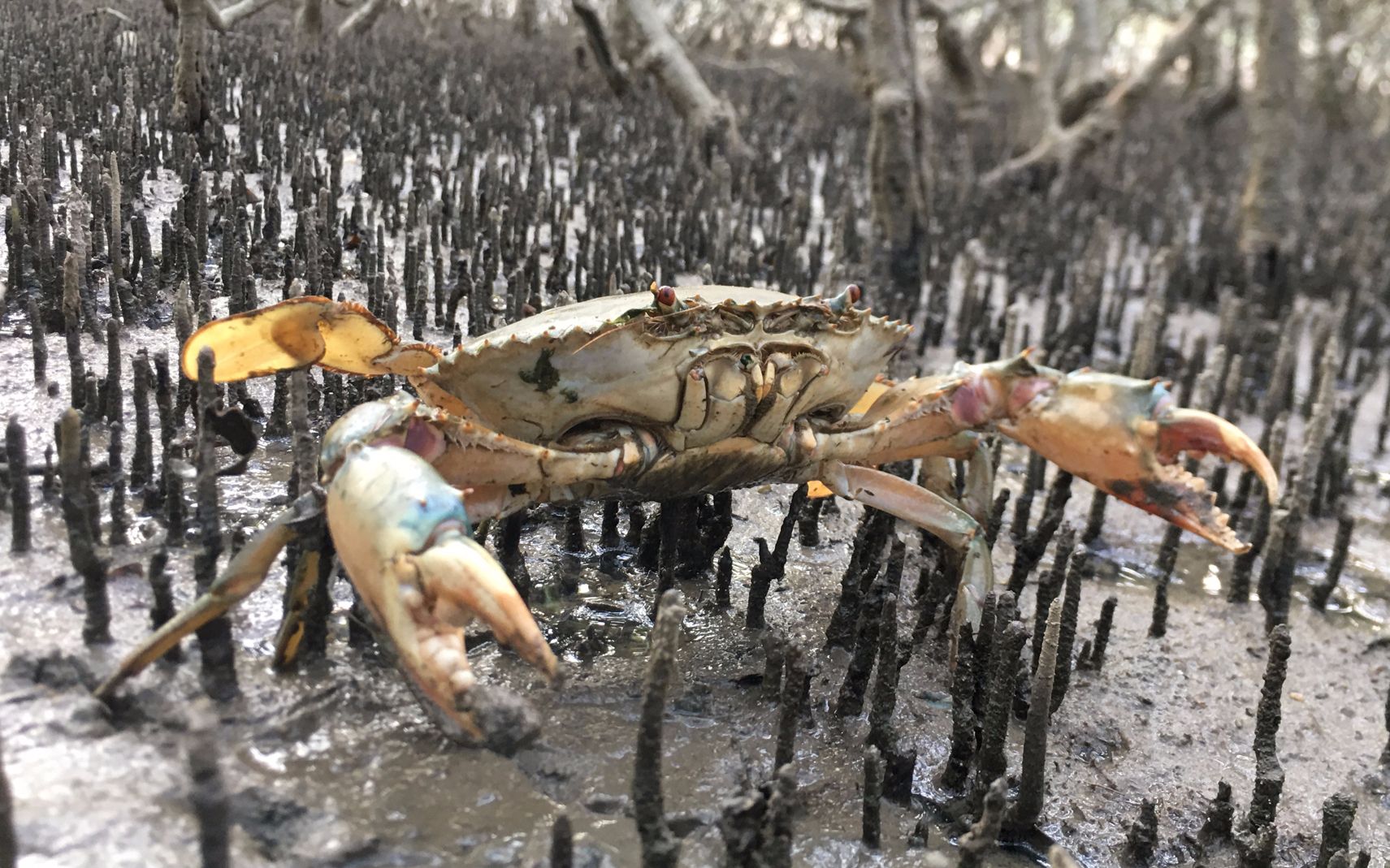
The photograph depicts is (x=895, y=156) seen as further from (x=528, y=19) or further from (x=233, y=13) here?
(x=528, y=19)

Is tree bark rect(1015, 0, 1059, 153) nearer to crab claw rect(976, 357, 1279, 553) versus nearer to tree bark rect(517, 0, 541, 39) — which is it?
crab claw rect(976, 357, 1279, 553)

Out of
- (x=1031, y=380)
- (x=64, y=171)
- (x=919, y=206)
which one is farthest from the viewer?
(x=919, y=206)

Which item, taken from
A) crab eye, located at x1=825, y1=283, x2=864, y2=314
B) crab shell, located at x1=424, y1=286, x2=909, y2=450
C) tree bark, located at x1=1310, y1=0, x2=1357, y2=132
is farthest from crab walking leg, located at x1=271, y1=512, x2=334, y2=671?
tree bark, located at x1=1310, y1=0, x2=1357, y2=132

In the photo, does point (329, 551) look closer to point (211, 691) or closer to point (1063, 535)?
point (211, 691)

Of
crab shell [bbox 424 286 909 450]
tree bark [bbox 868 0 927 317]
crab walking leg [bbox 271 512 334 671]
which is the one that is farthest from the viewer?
tree bark [bbox 868 0 927 317]

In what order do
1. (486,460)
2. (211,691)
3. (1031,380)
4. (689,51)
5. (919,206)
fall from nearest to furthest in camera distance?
(211,691)
(486,460)
(1031,380)
(919,206)
(689,51)

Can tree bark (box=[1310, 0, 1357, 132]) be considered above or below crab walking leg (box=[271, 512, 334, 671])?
above

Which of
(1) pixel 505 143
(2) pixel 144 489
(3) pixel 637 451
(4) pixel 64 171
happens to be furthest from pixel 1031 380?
(1) pixel 505 143

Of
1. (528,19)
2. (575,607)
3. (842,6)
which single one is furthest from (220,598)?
(528,19)
